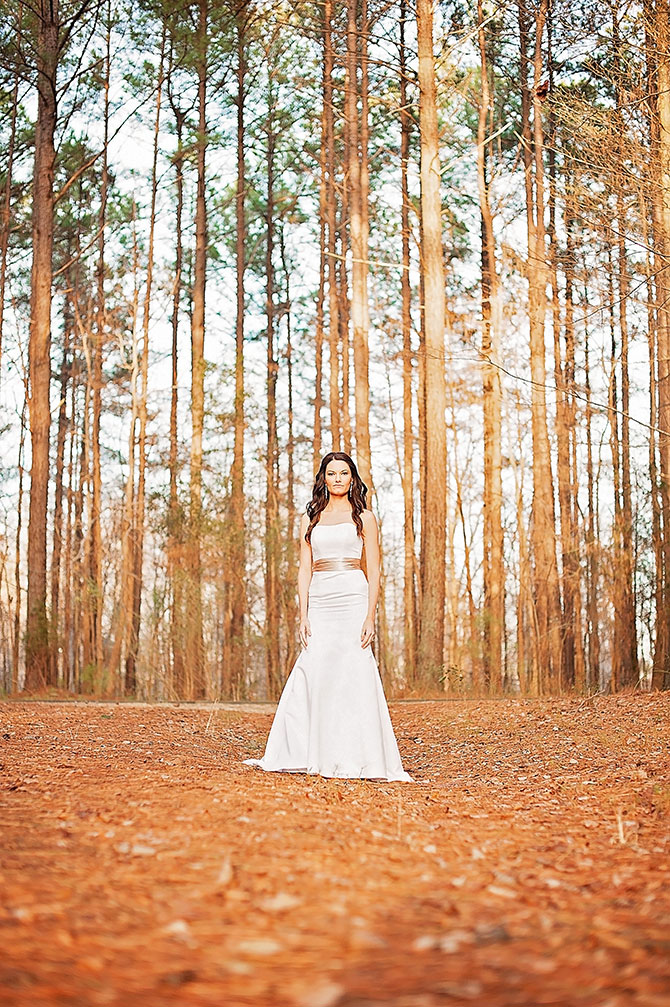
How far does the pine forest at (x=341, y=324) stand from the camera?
14.5 meters

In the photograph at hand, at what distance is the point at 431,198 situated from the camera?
48.6 ft

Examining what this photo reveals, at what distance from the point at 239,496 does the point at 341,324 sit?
23.5 feet

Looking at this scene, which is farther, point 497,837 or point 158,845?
point 497,837

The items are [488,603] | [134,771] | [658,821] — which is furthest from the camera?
[488,603]

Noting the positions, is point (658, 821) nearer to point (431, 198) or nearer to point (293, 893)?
point (293, 893)

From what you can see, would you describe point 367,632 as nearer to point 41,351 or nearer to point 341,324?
point 41,351

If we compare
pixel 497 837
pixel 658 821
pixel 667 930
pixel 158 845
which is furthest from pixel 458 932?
pixel 658 821

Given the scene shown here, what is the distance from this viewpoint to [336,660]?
6.74 metres

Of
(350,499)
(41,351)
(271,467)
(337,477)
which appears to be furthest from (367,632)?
(271,467)

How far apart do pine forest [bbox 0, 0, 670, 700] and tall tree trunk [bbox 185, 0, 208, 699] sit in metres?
0.05

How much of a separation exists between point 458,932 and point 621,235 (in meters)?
7.71

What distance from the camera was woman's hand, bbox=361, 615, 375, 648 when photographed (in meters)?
6.75

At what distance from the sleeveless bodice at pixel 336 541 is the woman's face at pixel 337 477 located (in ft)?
0.72

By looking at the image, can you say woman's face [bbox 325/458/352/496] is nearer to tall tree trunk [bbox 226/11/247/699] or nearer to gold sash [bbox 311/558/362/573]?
gold sash [bbox 311/558/362/573]
